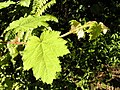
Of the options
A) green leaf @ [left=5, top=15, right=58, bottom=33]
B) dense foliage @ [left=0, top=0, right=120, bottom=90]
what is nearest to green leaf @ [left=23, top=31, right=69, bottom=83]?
dense foliage @ [left=0, top=0, right=120, bottom=90]

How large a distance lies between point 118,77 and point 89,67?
395 millimetres

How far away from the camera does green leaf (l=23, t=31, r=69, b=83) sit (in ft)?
2.93

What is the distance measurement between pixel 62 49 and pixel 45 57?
6 cm

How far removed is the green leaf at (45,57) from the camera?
892mm

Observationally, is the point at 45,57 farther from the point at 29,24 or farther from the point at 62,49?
the point at 29,24

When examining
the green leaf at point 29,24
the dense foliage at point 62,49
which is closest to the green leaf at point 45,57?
the dense foliage at point 62,49

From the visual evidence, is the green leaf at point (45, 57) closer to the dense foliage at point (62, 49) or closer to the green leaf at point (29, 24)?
the dense foliage at point (62, 49)

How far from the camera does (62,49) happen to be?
3.03ft

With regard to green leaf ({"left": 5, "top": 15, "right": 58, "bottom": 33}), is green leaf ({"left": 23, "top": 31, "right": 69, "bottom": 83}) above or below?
below

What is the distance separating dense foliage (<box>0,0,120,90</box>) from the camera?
0.92 meters

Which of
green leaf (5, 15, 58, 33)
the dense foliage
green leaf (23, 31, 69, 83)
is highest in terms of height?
the dense foliage

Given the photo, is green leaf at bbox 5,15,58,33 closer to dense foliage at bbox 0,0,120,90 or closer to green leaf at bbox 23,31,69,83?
dense foliage at bbox 0,0,120,90

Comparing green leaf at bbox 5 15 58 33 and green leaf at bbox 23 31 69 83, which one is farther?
green leaf at bbox 5 15 58 33

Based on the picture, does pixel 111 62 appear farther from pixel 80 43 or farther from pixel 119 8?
pixel 119 8
